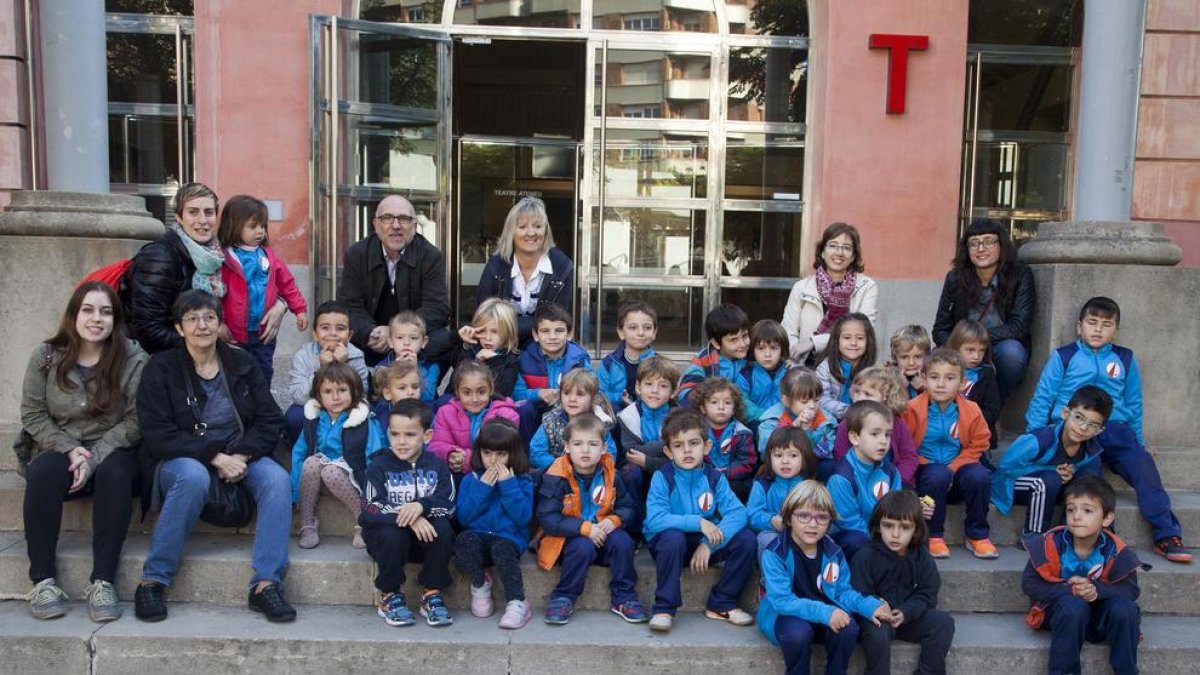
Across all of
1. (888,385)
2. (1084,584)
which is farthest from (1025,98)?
(1084,584)

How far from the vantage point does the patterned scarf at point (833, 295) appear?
566 cm

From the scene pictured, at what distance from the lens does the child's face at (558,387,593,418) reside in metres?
4.61

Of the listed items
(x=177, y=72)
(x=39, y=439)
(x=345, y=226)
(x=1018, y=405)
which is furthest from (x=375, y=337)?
(x=177, y=72)

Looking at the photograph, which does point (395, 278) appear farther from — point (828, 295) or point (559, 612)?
point (828, 295)

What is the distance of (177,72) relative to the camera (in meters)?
8.30

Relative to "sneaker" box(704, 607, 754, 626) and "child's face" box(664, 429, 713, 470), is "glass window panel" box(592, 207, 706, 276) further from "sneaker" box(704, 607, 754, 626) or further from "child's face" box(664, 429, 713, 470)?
"sneaker" box(704, 607, 754, 626)

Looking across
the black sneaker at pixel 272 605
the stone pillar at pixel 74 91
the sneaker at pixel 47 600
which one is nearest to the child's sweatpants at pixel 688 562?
the black sneaker at pixel 272 605

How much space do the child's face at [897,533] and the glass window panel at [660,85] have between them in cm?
539

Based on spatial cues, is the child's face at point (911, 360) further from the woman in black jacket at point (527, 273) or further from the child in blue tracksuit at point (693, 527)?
the woman in black jacket at point (527, 273)

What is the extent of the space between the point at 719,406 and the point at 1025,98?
5.96 m

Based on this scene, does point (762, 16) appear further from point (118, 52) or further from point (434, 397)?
point (118, 52)

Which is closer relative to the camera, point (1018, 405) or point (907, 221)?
point (1018, 405)

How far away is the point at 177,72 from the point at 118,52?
1.73 ft

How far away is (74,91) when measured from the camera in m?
5.73
